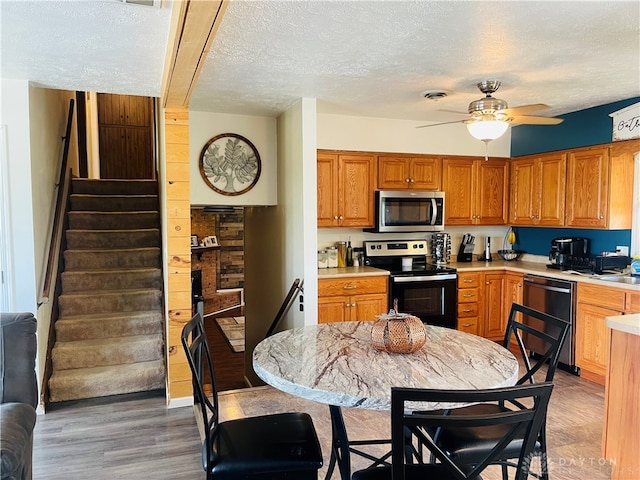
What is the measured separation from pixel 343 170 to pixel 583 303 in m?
2.47

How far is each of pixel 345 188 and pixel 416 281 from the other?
1156mm

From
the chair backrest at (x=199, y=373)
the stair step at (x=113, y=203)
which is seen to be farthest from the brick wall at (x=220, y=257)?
the chair backrest at (x=199, y=373)

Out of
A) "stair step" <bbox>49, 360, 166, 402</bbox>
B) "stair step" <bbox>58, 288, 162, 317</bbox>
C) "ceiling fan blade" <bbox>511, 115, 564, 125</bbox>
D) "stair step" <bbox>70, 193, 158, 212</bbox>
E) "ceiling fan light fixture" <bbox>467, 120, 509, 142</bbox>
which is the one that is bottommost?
"stair step" <bbox>49, 360, 166, 402</bbox>

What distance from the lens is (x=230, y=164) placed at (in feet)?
14.6

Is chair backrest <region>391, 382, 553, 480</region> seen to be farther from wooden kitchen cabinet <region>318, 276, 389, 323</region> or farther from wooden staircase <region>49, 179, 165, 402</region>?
wooden staircase <region>49, 179, 165, 402</region>

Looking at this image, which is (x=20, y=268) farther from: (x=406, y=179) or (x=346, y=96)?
(x=406, y=179)

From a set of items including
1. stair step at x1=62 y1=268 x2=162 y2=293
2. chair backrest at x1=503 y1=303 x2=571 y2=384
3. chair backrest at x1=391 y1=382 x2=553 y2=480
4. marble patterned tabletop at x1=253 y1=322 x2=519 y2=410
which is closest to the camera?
chair backrest at x1=391 y1=382 x2=553 y2=480

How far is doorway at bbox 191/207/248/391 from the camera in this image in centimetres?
824

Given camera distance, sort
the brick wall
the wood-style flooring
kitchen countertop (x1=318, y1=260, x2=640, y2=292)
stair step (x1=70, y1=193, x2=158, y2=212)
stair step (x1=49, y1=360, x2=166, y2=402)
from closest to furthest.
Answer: the wood-style flooring → stair step (x1=49, y1=360, x2=166, y2=402) → kitchen countertop (x1=318, y1=260, x2=640, y2=292) → stair step (x1=70, y1=193, x2=158, y2=212) → the brick wall

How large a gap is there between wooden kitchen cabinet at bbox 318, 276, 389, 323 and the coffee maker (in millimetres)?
1792

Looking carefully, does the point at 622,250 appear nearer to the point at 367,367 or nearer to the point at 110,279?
the point at 367,367

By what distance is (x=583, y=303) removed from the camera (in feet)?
13.2

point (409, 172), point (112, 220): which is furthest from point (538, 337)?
point (112, 220)

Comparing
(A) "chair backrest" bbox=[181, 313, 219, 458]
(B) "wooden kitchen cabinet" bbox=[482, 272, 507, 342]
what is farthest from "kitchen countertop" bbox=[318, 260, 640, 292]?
(A) "chair backrest" bbox=[181, 313, 219, 458]
